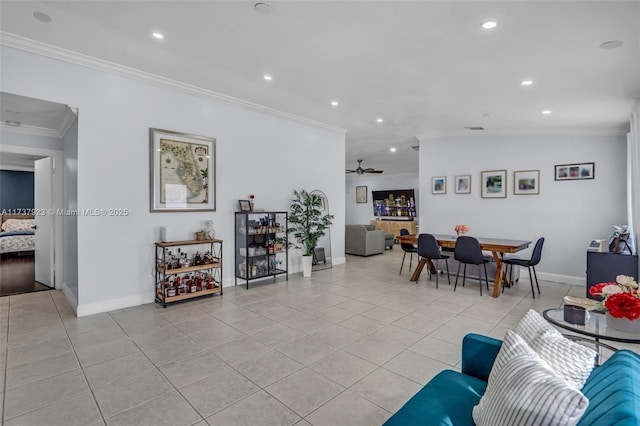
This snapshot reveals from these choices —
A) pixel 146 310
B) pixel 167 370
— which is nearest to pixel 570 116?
pixel 167 370

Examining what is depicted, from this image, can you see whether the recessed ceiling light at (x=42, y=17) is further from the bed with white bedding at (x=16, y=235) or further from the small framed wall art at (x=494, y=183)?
the small framed wall art at (x=494, y=183)

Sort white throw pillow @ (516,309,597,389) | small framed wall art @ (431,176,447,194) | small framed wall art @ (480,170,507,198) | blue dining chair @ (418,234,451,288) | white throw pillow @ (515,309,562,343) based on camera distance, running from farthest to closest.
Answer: small framed wall art @ (431,176,447,194), small framed wall art @ (480,170,507,198), blue dining chair @ (418,234,451,288), white throw pillow @ (515,309,562,343), white throw pillow @ (516,309,597,389)

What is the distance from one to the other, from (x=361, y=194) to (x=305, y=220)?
26.7ft

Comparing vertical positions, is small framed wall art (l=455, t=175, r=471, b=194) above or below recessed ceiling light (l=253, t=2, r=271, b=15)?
below

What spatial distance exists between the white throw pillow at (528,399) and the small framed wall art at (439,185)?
6.14m

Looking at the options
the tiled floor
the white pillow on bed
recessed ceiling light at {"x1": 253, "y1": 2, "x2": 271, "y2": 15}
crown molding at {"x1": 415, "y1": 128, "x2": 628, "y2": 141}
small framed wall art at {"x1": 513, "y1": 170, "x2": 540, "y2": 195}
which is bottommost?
the tiled floor

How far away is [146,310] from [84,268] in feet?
2.82

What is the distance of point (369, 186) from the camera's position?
44.9 ft

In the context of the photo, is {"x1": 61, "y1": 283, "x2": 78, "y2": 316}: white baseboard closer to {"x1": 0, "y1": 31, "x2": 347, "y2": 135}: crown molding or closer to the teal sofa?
{"x1": 0, "y1": 31, "x2": 347, "y2": 135}: crown molding

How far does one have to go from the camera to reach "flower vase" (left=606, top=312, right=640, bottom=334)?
190cm

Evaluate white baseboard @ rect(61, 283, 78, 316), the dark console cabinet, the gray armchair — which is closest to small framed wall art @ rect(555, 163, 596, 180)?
the dark console cabinet

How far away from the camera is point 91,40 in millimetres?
3283

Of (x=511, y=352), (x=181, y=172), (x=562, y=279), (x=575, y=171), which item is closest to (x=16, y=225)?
(x=181, y=172)

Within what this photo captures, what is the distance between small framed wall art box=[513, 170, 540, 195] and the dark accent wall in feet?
40.6
